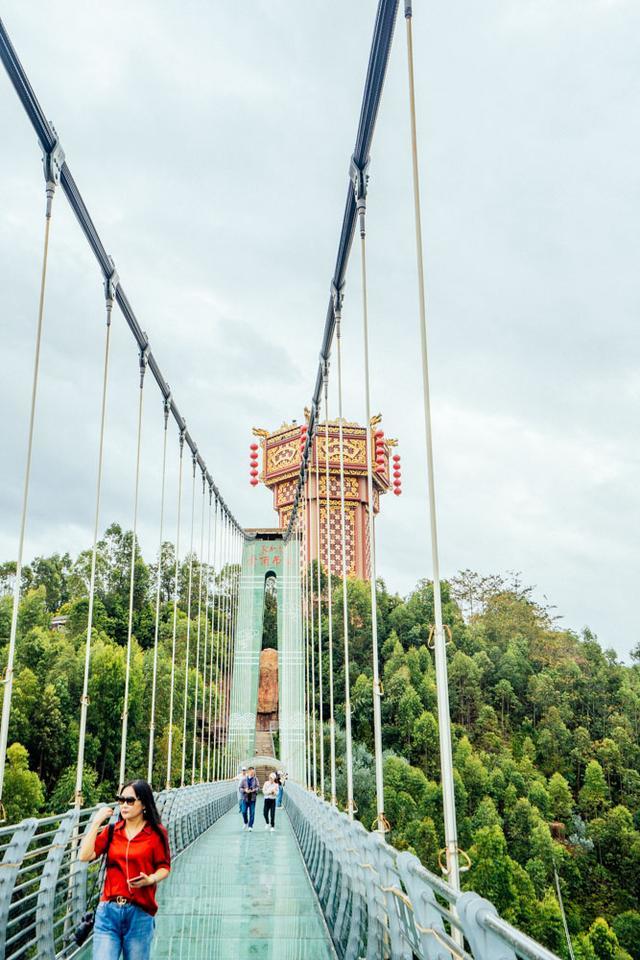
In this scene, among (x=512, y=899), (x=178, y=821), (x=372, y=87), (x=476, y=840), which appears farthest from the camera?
(x=476, y=840)

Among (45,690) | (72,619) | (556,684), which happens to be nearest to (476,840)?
(556,684)

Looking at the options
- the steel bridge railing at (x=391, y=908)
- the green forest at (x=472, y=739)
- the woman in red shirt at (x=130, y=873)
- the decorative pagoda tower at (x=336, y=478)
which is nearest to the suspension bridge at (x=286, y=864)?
the steel bridge railing at (x=391, y=908)

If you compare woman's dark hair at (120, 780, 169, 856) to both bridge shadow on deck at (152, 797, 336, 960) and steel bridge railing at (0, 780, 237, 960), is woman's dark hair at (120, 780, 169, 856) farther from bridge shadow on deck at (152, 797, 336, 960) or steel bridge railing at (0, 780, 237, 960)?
bridge shadow on deck at (152, 797, 336, 960)

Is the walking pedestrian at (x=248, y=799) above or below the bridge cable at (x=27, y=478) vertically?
below

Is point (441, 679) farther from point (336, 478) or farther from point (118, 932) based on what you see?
point (336, 478)

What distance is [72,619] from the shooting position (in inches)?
1180

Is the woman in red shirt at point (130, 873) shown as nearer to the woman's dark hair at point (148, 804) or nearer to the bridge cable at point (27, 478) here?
the woman's dark hair at point (148, 804)

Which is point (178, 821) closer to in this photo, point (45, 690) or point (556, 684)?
point (45, 690)

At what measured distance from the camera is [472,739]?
29.0 m

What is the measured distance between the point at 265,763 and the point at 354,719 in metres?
3.12

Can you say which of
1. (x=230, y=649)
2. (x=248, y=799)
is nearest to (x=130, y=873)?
(x=248, y=799)

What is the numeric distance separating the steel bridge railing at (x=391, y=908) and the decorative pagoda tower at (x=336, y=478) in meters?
22.6

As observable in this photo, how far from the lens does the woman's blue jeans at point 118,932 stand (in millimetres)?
2475

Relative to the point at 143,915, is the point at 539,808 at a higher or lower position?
lower
